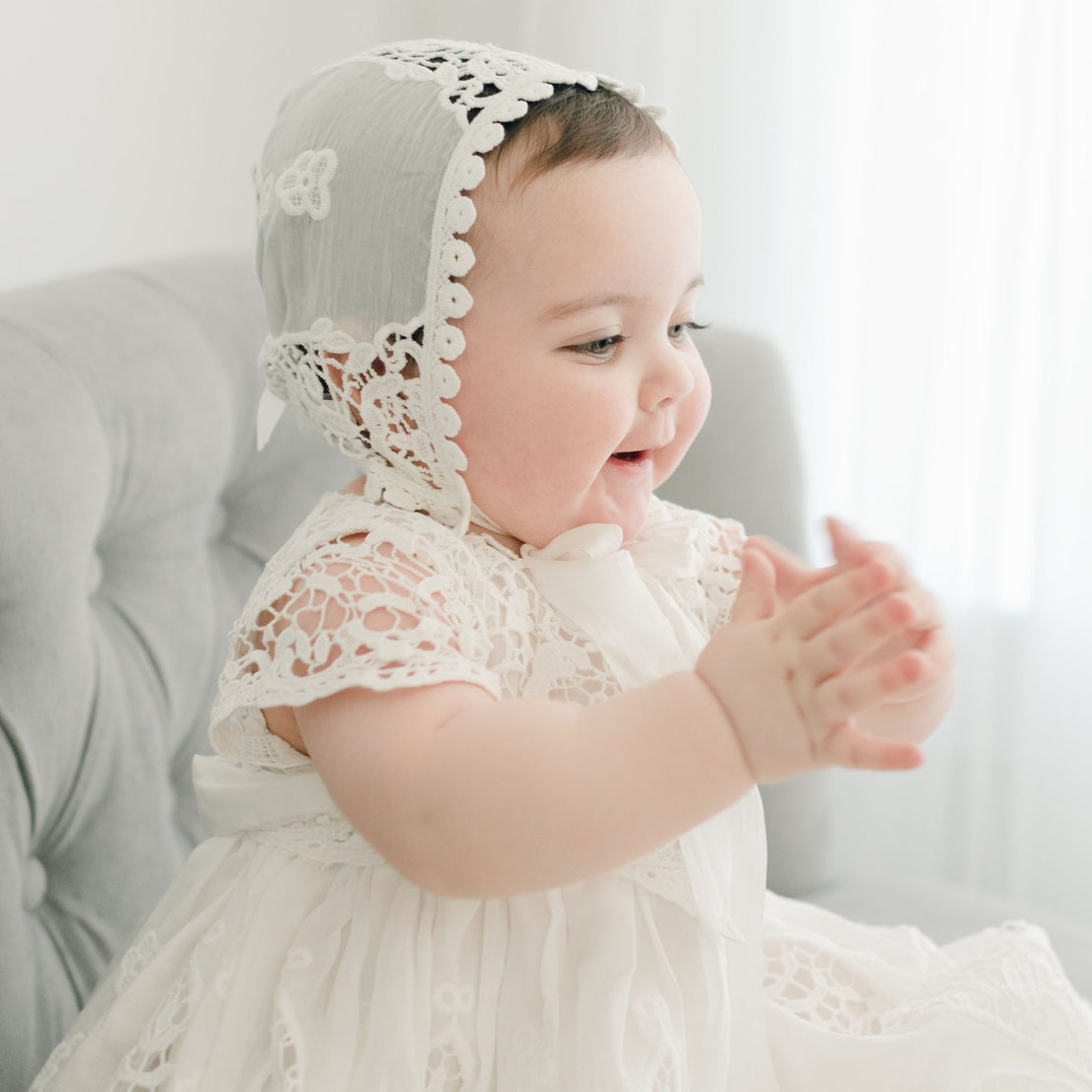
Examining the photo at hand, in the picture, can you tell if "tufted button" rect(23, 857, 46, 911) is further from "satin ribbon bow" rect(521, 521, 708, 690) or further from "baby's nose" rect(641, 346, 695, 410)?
"baby's nose" rect(641, 346, 695, 410)

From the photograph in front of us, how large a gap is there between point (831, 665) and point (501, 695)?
23 cm

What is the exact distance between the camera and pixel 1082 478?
1.74 metres

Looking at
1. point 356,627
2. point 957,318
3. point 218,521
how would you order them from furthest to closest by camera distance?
point 957,318, point 218,521, point 356,627

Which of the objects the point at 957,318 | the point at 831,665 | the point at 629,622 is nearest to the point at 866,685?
the point at 831,665

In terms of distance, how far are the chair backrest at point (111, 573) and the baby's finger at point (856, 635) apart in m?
0.60

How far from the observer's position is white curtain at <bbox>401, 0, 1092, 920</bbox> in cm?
170

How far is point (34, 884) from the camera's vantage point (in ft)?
3.20

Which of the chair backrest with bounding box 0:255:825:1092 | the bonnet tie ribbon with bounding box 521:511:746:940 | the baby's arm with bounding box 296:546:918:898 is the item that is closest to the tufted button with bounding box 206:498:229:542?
the chair backrest with bounding box 0:255:825:1092

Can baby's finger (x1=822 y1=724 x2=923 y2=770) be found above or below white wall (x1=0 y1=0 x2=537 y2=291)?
below

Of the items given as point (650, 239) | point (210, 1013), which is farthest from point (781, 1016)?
point (650, 239)

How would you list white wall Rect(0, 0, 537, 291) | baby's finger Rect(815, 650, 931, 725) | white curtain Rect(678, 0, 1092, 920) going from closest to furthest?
baby's finger Rect(815, 650, 931, 725)
white wall Rect(0, 0, 537, 291)
white curtain Rect(678, 0, 1092, 920)

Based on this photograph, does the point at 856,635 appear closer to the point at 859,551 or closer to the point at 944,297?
the point at 859,551

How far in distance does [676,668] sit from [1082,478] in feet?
3.79

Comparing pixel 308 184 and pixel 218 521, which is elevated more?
pixel 308 184
